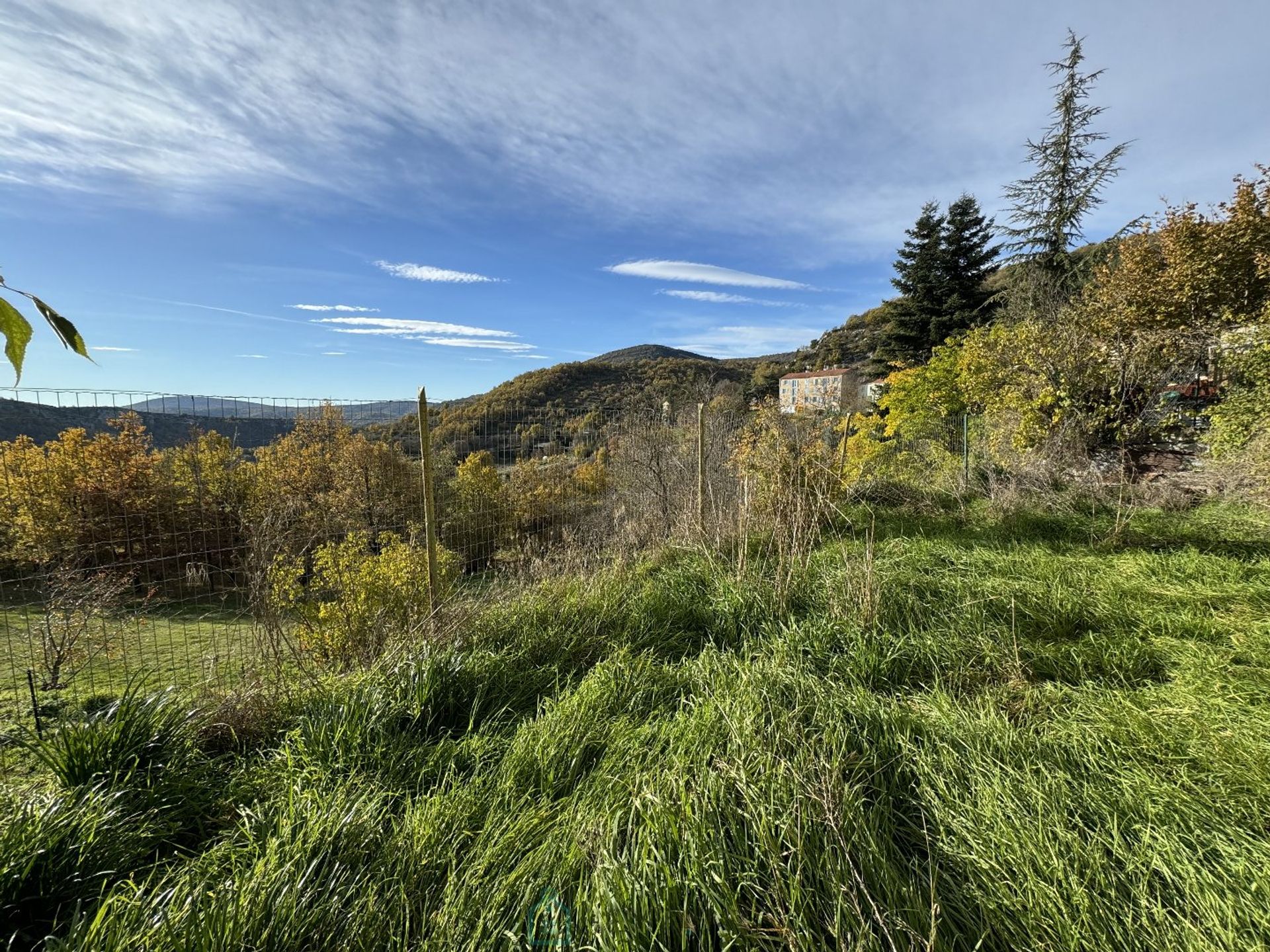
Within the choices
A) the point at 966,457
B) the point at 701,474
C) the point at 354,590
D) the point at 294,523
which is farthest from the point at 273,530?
the point at 966,457

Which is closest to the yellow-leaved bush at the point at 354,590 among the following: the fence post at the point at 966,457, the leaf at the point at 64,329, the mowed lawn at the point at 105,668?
the mowed lawn at the point at 105,668

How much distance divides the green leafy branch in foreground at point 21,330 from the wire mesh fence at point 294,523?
238cm

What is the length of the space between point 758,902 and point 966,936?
550 millimetres

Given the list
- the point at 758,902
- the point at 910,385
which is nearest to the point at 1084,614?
the point at 758,902

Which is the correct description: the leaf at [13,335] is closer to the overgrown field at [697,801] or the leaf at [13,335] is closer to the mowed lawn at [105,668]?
the overgrown field at [697,801]

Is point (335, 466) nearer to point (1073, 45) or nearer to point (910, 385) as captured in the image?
point (910, 385)

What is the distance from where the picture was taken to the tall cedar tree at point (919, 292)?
23.0 metres

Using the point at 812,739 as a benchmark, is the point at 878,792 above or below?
below

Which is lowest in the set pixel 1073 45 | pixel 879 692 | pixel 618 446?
→ pixel 879 692

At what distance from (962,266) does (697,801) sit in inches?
1092

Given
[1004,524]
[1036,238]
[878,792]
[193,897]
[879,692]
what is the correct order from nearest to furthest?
1. [193,897]
2. [878,792]
3. [879,692]
4. [1004,524]
5. [1036,238]

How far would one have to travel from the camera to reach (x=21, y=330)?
0.70m

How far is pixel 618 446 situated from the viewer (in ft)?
27.4

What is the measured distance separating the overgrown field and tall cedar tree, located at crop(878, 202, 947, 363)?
23.0 metres
